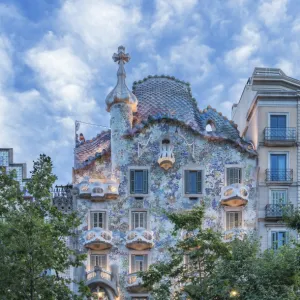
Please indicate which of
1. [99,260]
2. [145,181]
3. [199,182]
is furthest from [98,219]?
[199,182]

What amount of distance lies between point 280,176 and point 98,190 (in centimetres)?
913

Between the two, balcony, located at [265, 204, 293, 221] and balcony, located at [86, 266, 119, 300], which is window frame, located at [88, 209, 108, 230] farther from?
balcony, located at [265, 204, 293, 221]

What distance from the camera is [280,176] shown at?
4012 centimetres

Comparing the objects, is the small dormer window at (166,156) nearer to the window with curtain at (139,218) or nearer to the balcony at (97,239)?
the window with curtain at (139,218)

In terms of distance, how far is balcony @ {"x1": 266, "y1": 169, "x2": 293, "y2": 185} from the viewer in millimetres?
39969

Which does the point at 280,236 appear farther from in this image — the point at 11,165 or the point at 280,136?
the point at 11,165

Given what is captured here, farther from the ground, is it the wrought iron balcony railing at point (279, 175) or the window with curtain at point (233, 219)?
the wrought iron balcony railing at point (279, 175)

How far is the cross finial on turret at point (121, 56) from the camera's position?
4192cm

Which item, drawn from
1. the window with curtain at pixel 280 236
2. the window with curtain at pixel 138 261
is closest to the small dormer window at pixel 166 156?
the window with curtain at pixel 138 261

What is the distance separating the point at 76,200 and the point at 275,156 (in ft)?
33.8

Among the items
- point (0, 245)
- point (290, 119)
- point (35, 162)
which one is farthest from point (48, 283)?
point (290, 119)

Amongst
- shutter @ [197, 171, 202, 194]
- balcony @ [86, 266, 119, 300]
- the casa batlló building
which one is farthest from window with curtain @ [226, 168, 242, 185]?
balcony @ [86, 266, 119, 300]

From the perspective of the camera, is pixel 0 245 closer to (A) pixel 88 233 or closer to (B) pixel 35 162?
(B) pixel 35 162

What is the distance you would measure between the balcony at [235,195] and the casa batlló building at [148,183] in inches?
1.9
